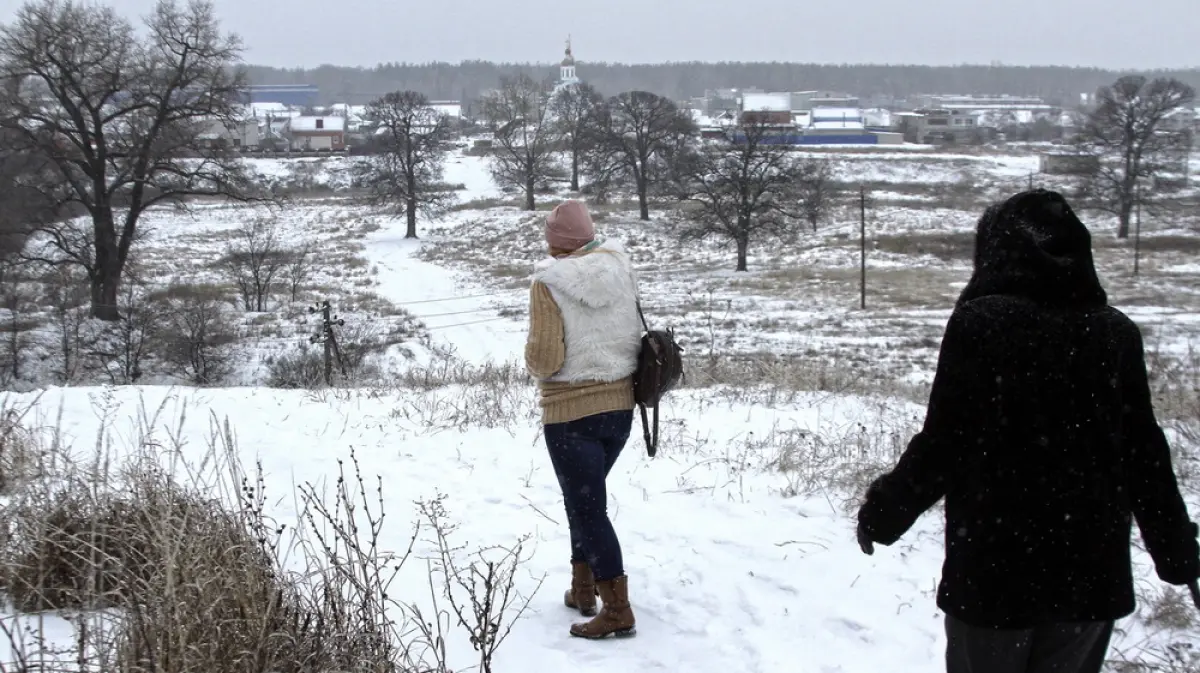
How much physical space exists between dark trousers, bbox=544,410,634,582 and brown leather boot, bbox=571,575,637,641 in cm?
5

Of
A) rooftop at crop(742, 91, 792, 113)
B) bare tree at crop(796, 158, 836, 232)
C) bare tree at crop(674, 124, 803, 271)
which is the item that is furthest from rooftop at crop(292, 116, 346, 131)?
bare tree at crop(796, 158, 836, 232)

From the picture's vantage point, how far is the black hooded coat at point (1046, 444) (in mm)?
2232

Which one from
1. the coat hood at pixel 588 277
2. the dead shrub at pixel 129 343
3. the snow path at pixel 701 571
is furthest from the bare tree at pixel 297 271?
the coat hood at pixel 588 277

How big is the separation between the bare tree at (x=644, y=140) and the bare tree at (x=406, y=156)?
9713 millimetres

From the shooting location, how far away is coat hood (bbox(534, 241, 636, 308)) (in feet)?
11.6

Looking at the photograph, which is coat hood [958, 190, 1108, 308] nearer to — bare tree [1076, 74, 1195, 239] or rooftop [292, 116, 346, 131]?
bare tree [1076, 74, 1195, 239]

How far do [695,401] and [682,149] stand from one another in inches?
1738

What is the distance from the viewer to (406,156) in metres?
52.2

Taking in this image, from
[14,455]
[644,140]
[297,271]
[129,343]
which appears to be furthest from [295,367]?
[644,140]

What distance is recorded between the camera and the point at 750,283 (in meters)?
36.3

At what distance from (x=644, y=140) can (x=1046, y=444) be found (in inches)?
2028

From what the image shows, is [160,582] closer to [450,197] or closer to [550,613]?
[550,613]

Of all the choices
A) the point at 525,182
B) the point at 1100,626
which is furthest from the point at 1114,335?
the point at 525,182

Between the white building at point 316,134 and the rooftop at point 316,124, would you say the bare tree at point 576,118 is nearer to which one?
the white building at point 316,134
